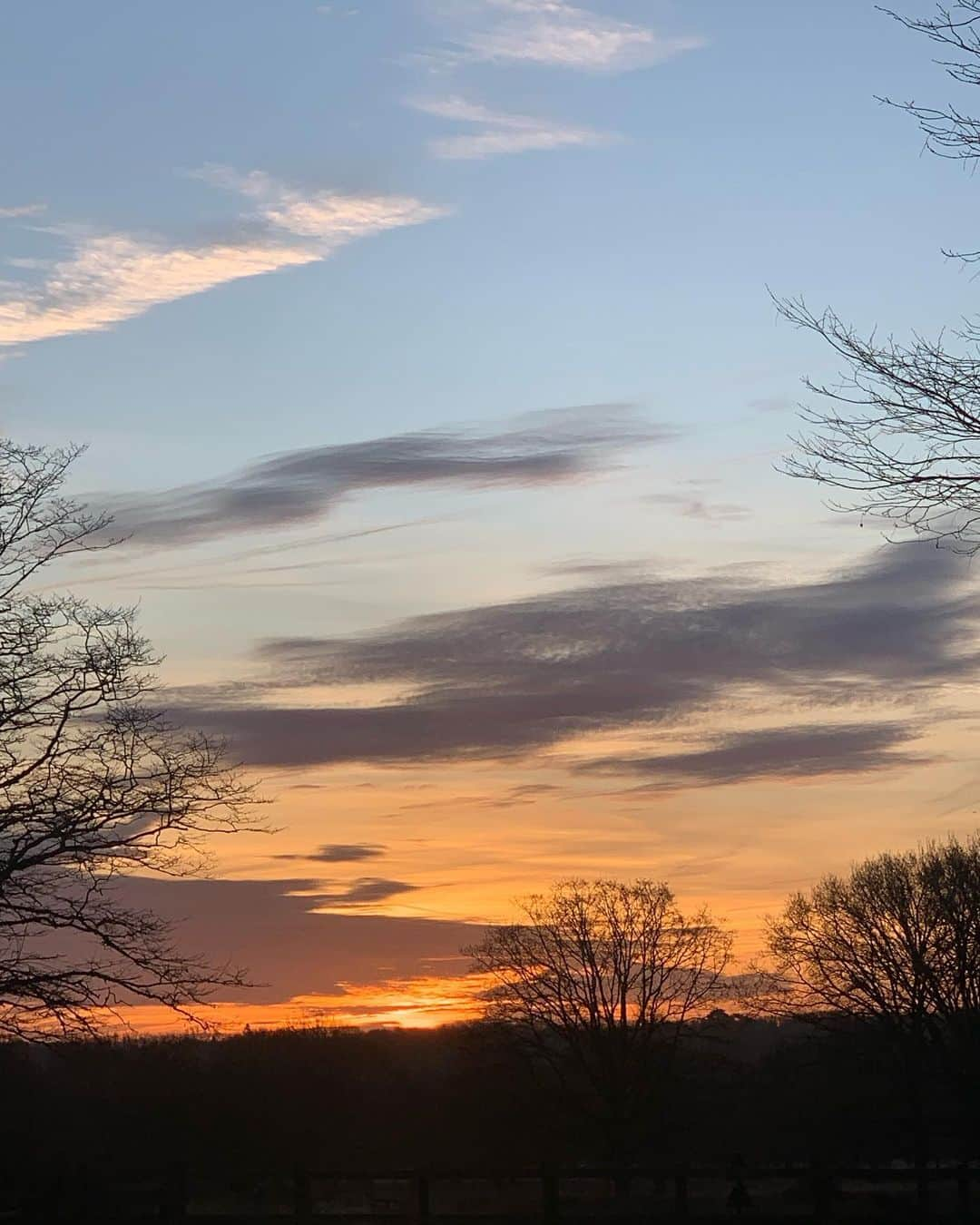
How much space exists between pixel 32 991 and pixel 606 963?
44626 millimetres

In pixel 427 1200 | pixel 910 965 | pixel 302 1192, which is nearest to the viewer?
pixel 302 1192

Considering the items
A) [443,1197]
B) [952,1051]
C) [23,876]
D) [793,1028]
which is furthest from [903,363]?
[793,1028]

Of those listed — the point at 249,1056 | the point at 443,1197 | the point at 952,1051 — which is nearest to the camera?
the point at 443,1197

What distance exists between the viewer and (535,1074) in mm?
52375

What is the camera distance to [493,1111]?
53688 mm

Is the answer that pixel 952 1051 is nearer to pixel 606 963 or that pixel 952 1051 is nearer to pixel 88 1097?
pixel 606 963

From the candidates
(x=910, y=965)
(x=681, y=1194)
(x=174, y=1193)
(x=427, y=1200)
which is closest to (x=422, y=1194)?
(x=427, y=1200)

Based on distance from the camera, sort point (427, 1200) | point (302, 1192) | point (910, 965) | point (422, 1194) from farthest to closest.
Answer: point (910, 965) < point (422, 1194) < point (427, 1200) < point (302, 1192)

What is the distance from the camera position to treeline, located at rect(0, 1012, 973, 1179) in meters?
49.8

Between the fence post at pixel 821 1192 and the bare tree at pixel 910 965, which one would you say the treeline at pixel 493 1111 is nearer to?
the bare tree at pixel 910 965

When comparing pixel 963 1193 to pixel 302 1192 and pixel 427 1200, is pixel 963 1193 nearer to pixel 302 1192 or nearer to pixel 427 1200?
pixel 427 1200

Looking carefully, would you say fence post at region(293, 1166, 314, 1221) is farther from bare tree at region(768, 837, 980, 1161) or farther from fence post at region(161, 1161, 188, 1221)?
bare tree at region(768, 837, 980, 1161)

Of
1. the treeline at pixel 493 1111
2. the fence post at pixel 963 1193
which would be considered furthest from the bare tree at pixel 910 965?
the fence post at pixel 963 1193

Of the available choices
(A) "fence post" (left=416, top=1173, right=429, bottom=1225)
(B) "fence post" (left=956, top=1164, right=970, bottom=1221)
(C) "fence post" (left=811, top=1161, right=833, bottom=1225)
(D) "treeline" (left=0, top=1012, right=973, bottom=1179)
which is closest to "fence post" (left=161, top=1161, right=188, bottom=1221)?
(A) "fence post" (left=416, top=1173, right=429, bottom=1225)
